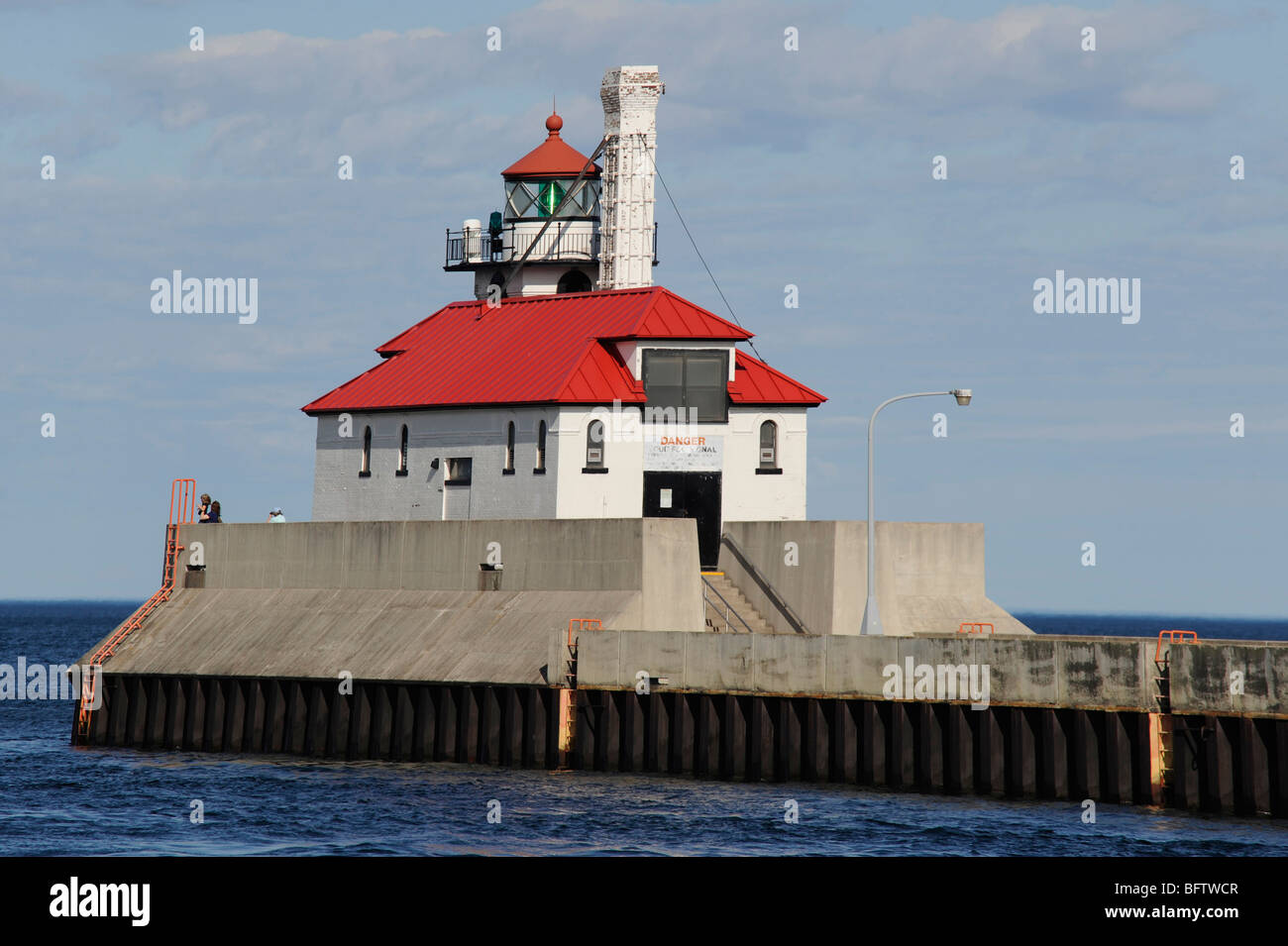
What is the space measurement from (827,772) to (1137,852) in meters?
9.00

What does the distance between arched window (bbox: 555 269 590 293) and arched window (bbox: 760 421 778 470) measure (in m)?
10.0

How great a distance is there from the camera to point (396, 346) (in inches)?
2276

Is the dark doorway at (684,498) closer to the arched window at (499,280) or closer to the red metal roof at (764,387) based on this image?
the red metal roof at (764,387)

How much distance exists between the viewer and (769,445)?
50562mm

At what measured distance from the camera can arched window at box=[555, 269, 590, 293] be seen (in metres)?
57.8

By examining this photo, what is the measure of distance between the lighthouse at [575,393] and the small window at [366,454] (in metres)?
0.06

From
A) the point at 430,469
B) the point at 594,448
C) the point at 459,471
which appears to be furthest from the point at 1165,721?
the point at 430,469

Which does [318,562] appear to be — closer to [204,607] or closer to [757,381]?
[204,607]

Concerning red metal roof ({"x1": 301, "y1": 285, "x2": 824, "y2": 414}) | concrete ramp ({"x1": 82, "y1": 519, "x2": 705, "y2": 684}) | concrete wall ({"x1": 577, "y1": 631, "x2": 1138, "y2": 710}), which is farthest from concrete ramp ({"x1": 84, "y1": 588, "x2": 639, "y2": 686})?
red metal roof ({"x1": 301, "y1": 285, "x2": 824, "y2": 414})

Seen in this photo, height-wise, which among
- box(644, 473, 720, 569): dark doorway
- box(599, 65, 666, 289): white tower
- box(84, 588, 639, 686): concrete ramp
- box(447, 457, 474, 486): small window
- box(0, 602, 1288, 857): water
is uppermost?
box(599, 65, 666, 289): white tower

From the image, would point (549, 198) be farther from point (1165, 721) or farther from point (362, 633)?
point (1165, 721)

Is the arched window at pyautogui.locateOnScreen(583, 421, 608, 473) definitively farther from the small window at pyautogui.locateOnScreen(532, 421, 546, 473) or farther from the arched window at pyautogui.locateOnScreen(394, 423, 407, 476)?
the arched window at pyautogui.locateOnScreen(394, 423, 407, 476)

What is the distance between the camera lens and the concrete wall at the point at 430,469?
1919 inches
